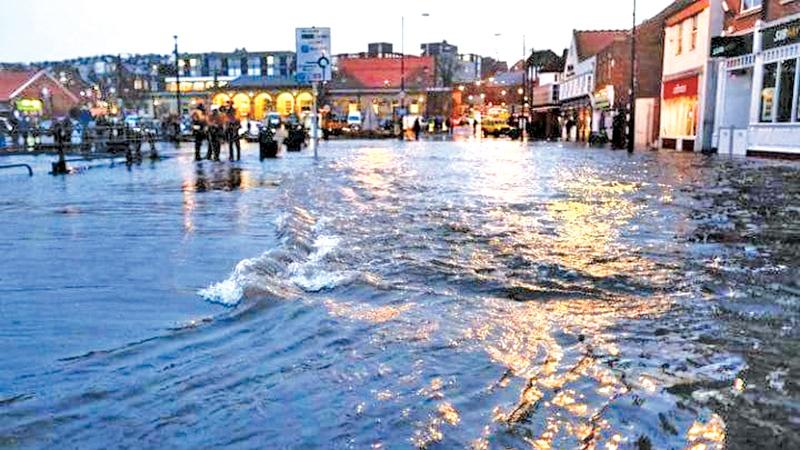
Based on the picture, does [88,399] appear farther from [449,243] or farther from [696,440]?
[449,243]

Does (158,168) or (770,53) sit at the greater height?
(770,53)

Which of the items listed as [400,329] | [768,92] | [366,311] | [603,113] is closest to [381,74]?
[603,113]

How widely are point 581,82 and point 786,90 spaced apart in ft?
133

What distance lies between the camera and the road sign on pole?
27484mm

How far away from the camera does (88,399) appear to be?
3809 mm

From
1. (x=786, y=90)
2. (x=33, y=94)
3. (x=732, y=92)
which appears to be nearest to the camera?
(x=786, y=90)

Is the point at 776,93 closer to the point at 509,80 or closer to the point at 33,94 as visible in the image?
the point at 33,94

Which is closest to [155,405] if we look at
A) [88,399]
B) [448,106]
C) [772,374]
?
[88,399]

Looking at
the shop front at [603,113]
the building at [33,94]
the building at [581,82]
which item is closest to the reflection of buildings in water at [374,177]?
the shop front at [603,113]

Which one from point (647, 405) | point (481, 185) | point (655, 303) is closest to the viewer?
point (647, 405)

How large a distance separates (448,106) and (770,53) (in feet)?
280

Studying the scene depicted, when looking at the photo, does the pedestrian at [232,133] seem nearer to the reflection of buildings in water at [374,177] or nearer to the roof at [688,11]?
the reflection of buildings in water at [374,177]

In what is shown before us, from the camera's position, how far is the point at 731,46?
28.9 meters

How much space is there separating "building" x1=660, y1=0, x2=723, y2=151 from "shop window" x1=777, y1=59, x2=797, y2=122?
691 centimetres
